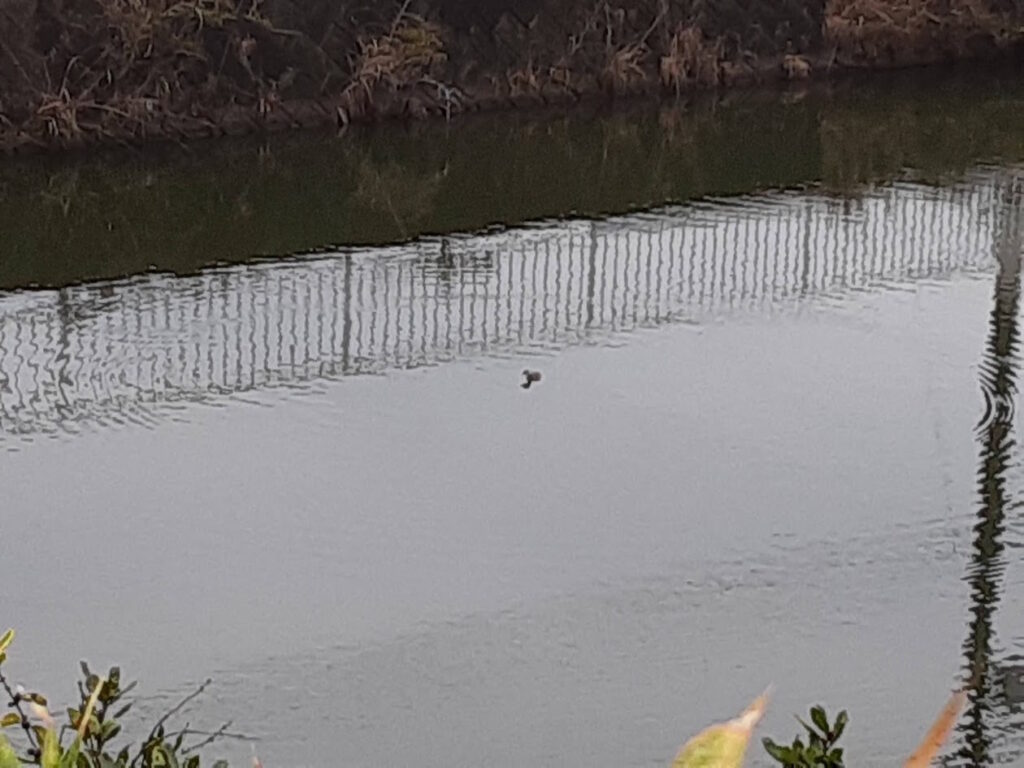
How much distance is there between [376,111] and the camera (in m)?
15.6

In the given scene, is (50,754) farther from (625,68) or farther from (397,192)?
(625,68)

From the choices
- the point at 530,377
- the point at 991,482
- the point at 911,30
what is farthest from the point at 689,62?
the point at 991,482

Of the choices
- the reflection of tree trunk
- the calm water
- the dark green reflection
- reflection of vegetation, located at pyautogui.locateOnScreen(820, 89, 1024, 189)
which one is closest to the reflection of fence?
the calm water

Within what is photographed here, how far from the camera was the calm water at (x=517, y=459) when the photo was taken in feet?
18.9

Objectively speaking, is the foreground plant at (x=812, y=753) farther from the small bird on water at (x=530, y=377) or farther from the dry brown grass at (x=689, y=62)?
the dry brown grass at (x=689, y=62)

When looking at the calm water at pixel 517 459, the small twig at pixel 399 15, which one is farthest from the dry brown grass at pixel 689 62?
the calm water at pixel 517 459

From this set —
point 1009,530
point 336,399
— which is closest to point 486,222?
point 336,399

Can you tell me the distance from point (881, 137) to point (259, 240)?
232 inches

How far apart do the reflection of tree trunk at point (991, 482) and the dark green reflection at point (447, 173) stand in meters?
2.99

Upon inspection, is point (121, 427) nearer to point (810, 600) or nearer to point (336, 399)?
point (336, 399)

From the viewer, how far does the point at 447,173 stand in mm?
14016

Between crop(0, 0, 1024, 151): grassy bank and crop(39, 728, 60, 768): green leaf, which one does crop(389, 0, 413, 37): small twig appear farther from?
crop(39, 728, 60, 768): green leaf

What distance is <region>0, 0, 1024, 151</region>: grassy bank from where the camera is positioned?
47.2 feet

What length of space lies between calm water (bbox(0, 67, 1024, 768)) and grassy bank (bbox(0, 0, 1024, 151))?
4.14ft
